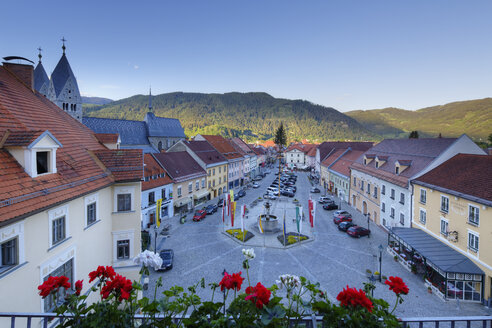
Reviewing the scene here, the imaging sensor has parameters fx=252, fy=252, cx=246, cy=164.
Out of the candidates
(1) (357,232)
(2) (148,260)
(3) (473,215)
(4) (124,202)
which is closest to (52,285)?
(2) (148,260)

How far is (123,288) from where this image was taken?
3.50 meters

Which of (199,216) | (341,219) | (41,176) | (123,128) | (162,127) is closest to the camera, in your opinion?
(41,176)

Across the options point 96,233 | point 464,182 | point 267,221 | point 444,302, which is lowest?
point 444,302

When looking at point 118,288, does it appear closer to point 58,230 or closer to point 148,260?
point 148,260

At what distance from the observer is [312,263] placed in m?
20.2

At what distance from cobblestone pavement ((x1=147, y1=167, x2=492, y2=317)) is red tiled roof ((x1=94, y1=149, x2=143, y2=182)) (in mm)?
8405

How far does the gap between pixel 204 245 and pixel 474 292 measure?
19884 mm

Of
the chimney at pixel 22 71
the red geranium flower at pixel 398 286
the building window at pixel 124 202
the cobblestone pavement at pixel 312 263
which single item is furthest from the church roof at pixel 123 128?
the red geranium flower at pixel 398 286

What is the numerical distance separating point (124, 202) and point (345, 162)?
41447 millimetres

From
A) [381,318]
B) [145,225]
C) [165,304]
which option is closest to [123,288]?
[165,304]

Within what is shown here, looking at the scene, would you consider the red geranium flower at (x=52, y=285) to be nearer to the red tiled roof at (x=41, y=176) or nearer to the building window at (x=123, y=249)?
the red tiled roof at (x=41, y=176)

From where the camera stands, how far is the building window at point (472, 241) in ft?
52.5

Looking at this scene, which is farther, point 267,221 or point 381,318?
point 267,221

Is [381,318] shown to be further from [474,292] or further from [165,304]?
[474,292]
